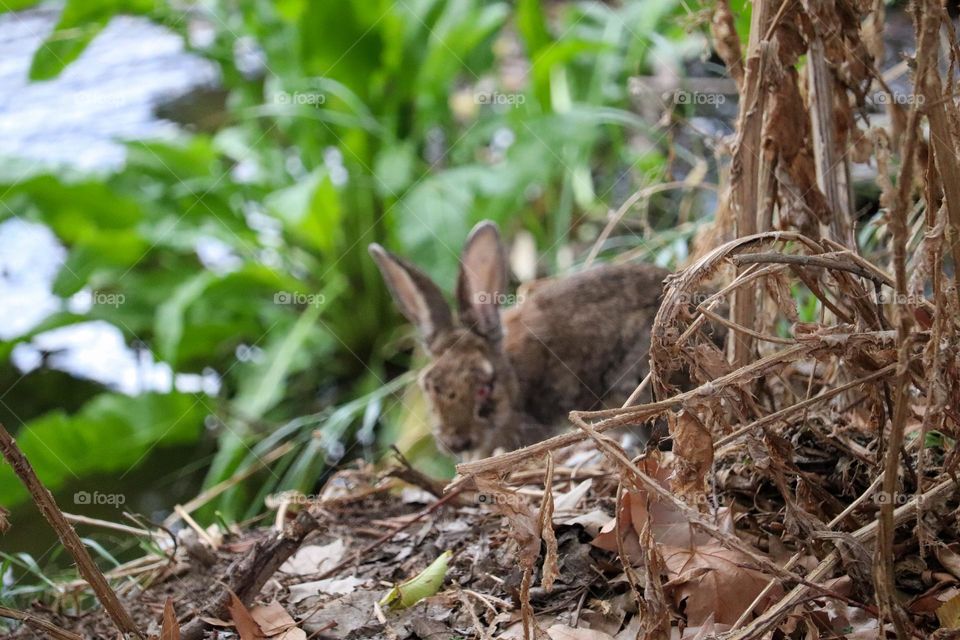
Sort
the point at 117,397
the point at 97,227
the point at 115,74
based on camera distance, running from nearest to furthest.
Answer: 1. the point at 117,397
2. the point at 97,227
3. the point at 115,74

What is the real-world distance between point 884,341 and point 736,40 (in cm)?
113

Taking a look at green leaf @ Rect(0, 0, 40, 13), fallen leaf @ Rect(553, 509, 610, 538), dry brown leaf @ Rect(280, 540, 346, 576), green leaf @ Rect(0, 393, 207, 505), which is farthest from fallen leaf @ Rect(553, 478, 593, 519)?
green leaf @ Rect(0, 0, 40, 13)

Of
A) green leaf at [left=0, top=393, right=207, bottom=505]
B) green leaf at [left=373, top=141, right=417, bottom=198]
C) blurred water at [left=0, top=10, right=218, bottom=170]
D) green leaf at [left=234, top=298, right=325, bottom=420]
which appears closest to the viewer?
green leaf at [left=0, top=393, right=207, bottom=505]

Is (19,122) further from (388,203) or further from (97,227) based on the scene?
(388,203)

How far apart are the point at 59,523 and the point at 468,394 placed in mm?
2165

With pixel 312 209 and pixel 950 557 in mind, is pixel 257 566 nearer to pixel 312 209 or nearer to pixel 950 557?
pixel 950 557

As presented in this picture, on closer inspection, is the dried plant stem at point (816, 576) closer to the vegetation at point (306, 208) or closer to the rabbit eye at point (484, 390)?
the rabbit eye at point (484, 390)

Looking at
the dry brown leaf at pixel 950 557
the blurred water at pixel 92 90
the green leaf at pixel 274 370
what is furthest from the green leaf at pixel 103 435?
the dry brown leaf at pixel 950 557

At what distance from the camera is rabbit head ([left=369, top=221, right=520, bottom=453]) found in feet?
13.2

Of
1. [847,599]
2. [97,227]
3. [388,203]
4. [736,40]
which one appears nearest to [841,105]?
[736,40]

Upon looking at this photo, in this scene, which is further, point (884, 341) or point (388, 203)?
point (388, 203)

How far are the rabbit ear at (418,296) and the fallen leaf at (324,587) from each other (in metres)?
1.61

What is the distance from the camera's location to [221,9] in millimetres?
6355

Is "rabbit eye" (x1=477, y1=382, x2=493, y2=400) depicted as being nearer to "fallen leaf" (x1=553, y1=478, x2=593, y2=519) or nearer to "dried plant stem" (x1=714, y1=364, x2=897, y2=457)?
"fallen leaf" (x1=553, y1=478, x2=593, y2=519)
